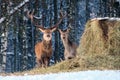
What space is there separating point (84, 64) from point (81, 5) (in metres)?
22.7

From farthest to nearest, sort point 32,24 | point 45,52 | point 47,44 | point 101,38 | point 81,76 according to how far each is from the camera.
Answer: point 32,24 → point 47,44 → point 45,52 → point 101,38 → point 81,76

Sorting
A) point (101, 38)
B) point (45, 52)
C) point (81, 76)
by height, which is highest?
point (101, 38)

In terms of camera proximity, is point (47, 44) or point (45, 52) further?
point (47, 44)

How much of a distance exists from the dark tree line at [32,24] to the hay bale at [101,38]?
61.5ft

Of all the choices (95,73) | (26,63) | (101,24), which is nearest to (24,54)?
(26,63)

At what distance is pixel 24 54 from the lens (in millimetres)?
32750

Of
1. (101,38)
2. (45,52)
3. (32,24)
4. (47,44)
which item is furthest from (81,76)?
(32,24)

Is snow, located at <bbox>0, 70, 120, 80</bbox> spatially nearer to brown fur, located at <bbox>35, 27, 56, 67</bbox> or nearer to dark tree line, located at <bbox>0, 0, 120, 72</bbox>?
brown fur, located at <bbox>35, 27, 56, 67</bbox>

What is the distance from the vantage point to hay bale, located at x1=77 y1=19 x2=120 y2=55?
11.8 metres

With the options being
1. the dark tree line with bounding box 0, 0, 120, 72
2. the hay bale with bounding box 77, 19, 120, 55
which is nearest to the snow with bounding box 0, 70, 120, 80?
the hay bale with bounding box 77, 19, 120, 55

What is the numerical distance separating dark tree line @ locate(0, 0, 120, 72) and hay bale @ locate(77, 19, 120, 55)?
1876 centimetres

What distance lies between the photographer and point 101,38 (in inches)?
481

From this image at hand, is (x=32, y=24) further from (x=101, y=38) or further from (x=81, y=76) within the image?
(x=81, y=76)

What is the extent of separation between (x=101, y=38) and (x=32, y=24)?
19.6 meters
